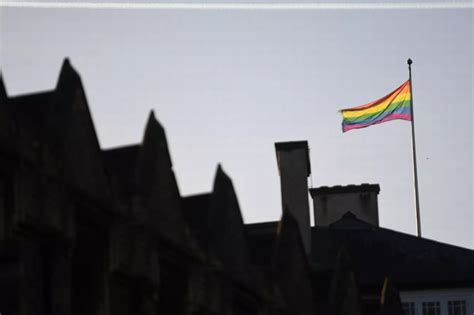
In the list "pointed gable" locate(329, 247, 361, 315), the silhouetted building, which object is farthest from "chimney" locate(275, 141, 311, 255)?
"pointed gable" locate(329, 247, 361, 315)

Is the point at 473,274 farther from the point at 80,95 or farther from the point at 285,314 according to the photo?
the point at 80,95

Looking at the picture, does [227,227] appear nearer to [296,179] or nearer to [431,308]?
[296,179]

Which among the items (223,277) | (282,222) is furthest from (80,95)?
(282,222)

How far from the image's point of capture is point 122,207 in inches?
1188

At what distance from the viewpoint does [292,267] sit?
4122 cm

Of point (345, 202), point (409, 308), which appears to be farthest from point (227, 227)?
point (345, 202)

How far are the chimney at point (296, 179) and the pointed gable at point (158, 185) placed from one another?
21.9m

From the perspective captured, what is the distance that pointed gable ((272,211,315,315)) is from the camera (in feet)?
134

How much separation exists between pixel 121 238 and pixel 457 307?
1190 inches

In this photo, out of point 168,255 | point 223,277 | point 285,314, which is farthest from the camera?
point 285,314

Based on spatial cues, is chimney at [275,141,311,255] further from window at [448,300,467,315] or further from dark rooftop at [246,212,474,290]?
window at [448,300,467,315]

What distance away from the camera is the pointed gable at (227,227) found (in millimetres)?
35875

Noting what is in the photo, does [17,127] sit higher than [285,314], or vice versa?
[17,127]

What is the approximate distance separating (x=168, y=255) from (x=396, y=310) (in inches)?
652
